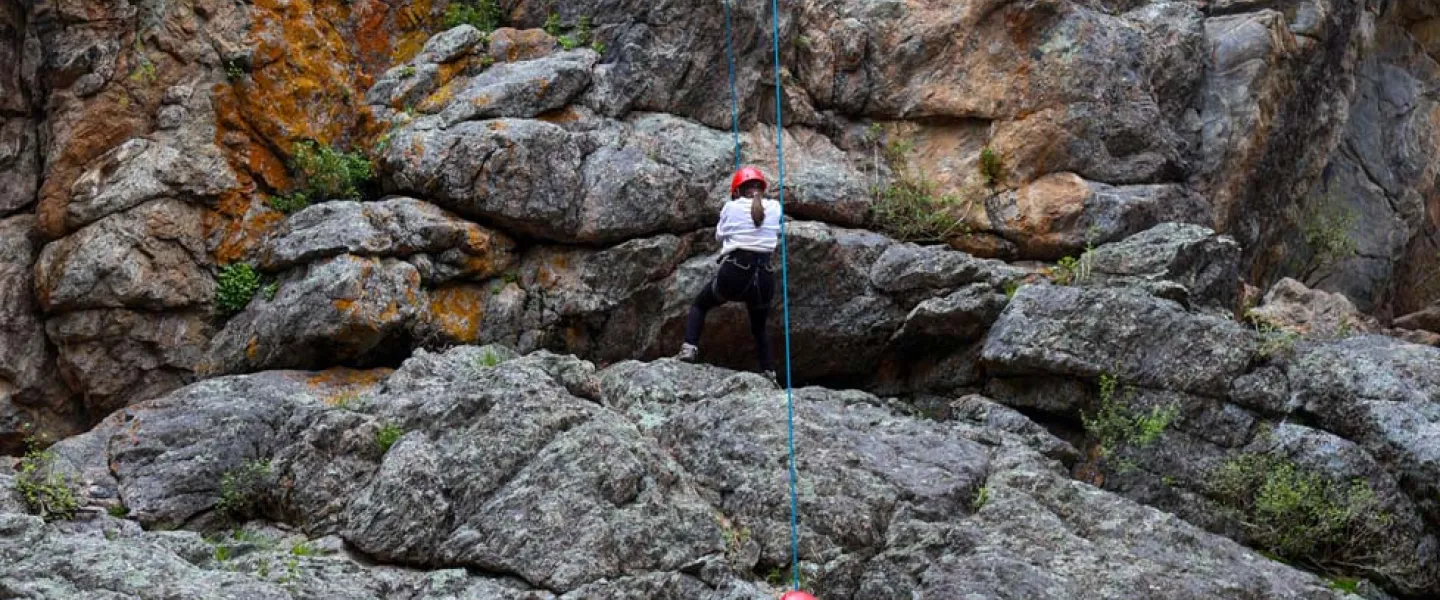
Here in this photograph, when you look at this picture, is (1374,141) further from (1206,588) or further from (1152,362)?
(1206,588)

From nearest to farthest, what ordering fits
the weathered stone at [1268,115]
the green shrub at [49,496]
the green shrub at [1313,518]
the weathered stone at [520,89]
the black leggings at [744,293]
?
the green shrub at [49,496] < the green shrub at [1313,518] < the black leggings at [744,293] < the weathered stone at [520,89] < the weathered stone at [1268,115]

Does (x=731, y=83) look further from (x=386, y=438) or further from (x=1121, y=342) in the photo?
(x=386, y=438)

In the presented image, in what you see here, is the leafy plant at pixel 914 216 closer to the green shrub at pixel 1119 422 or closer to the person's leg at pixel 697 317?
the person's leg at pixel 697 317

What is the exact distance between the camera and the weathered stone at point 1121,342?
11.4 metres

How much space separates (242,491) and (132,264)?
12.5 ft

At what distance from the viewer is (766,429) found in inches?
407

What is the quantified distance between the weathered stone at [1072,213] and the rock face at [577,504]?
11.6 feet

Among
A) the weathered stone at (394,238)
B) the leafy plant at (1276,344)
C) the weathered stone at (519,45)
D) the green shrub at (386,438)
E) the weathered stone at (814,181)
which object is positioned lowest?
the green shrub at (386,438)

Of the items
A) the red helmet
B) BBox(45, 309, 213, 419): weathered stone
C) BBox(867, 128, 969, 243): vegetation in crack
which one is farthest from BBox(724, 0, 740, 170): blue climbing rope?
BBox(45, 309, 213, 419): weathered stone

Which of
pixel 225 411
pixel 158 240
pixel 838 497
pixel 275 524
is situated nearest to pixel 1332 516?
pixel 838 497

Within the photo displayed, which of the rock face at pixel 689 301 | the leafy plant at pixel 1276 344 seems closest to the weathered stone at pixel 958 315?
the rock face at pixel 689 301

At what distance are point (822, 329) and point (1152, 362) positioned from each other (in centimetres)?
322

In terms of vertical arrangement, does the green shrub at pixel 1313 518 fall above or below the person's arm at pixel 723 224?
below

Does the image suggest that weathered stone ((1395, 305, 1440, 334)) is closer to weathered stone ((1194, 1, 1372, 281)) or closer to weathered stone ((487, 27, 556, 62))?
weathered stone ((1194, 1, 1372, 281))
